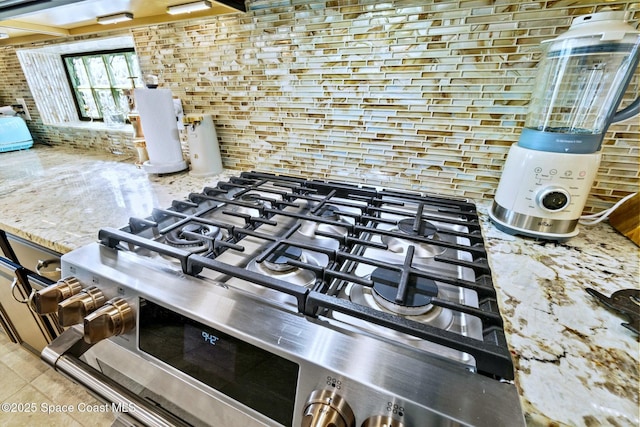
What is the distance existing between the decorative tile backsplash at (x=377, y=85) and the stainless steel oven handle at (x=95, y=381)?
82cm

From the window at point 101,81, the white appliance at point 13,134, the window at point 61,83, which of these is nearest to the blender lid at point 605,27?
the window at point 61,83

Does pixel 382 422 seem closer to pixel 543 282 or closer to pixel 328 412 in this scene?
pixel 328 412

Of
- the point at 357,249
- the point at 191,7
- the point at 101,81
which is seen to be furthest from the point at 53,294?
the point at 101,81

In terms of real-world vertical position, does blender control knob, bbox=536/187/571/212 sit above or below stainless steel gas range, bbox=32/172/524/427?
above

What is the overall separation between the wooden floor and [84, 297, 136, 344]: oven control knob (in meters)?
0.91

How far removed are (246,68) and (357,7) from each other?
453 millimetres

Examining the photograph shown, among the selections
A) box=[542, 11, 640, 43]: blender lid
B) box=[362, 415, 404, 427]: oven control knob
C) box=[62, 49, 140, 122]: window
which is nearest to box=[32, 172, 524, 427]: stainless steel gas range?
box=[362, 415, 404, 427]: oven control knob

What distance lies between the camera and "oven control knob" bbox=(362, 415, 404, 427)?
32 cm

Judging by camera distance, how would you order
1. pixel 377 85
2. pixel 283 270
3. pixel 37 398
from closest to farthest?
pixel 283 270
pixel 377 85
pixel 37 398

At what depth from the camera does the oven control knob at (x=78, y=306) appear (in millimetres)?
502

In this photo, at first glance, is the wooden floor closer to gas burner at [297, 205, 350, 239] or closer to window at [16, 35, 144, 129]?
gas burner at [297, 205, 350, 239]

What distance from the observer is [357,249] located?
2.06ft

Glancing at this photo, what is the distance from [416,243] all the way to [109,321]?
25.0 inches

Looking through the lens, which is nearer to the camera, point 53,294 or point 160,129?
point 53,294
